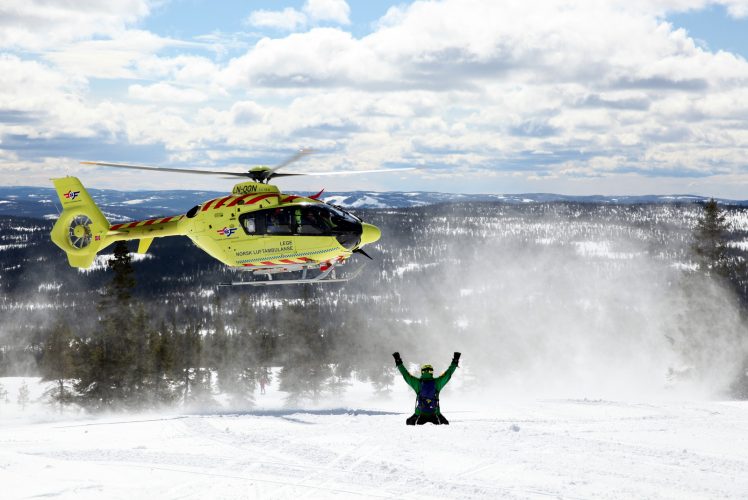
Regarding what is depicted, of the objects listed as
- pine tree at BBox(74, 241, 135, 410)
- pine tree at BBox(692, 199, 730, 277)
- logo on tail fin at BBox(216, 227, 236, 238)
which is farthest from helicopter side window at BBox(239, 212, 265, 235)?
pine tree at BBox(692, 199, 730, 277)

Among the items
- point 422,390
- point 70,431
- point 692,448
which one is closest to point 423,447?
point 422,390

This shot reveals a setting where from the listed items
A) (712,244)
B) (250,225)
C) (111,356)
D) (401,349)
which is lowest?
(401,349)

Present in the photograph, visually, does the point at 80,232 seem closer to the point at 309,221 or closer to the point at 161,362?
the point at 309,221

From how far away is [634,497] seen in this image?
1386cm

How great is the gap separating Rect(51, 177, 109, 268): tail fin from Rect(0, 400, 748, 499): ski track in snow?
6.00 meters

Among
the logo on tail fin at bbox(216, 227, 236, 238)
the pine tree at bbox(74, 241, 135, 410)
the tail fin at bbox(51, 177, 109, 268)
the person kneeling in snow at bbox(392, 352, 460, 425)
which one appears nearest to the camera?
the person kneeling in snow at bbox(392, 352, 460, 425)

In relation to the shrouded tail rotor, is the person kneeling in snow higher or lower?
lower

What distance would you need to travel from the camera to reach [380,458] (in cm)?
1691

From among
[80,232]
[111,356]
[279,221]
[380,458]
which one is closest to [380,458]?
[380,458]

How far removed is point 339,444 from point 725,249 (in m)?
32.8

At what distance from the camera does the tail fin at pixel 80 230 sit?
23.8 metres

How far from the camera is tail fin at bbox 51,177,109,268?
2381 cm

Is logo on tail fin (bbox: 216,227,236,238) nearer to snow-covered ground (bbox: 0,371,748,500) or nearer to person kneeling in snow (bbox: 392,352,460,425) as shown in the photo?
snow-covered ground (bbox: 0,371,748,500)

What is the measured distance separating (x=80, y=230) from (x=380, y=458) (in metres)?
13.9
